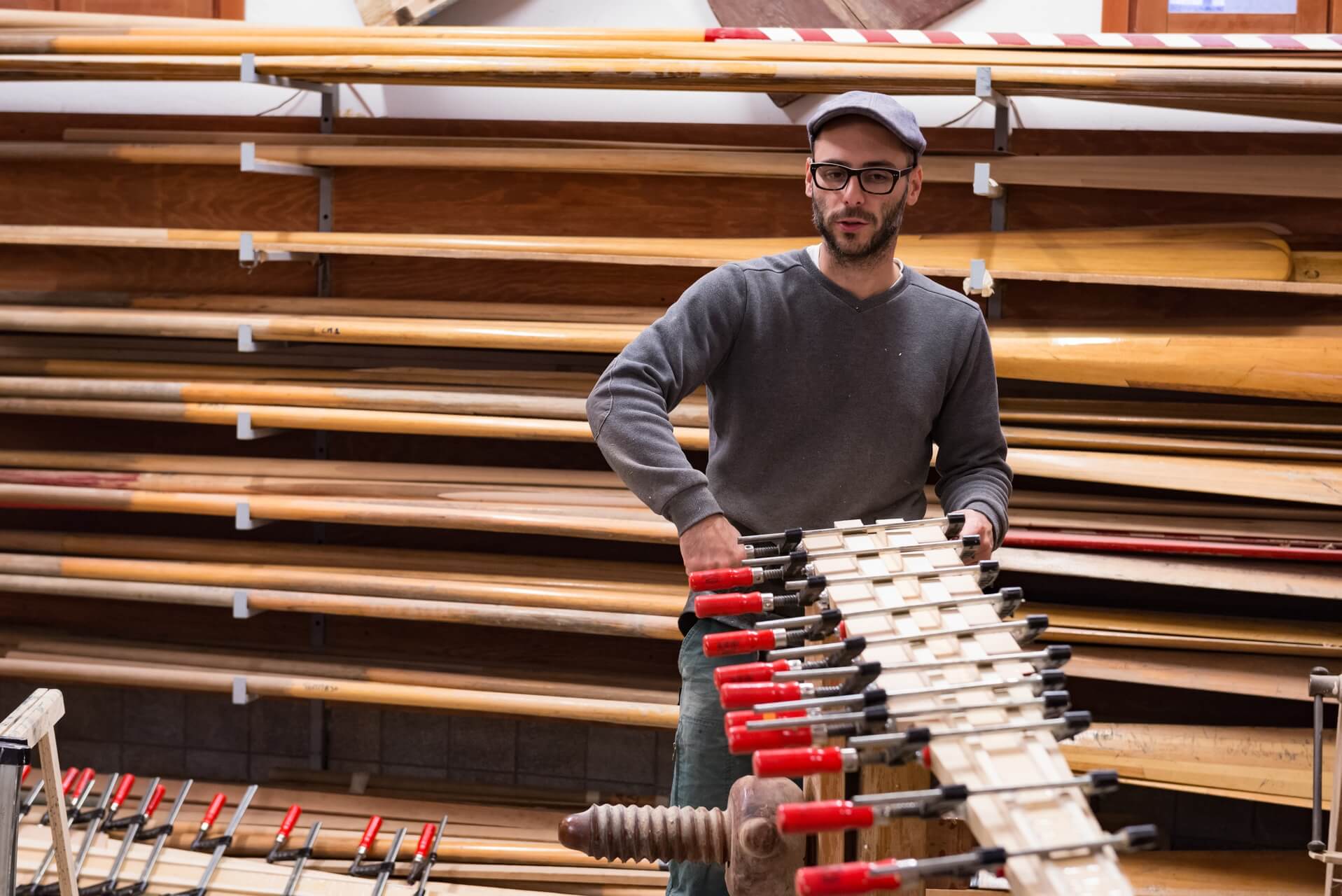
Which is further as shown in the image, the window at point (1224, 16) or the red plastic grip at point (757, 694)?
the window at point (1224, 16)

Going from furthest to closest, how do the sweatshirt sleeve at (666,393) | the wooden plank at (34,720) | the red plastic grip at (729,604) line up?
the sweatshirt sleeve at (666,393) → the wooden plank at (34,720) → the red plastic grip at (729,604)

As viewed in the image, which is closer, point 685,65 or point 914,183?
point 914,183

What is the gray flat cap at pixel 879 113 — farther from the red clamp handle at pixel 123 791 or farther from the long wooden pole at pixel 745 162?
the red clamp handle at pixel 123 791

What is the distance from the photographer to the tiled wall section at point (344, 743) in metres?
3.66

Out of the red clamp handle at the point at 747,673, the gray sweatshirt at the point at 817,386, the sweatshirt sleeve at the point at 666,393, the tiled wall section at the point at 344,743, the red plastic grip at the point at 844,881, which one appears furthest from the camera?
the tiled wall section at the point at 344,743

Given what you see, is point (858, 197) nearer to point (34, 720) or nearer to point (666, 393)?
point (666, 393)

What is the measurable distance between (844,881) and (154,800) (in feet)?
9.25

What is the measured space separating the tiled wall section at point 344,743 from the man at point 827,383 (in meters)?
1.55

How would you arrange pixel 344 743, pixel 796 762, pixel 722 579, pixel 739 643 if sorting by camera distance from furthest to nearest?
pixel 344 743 < pixel 722 579 < pixel 739 643 < pixel 796 762

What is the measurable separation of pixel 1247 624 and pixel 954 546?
173 cm

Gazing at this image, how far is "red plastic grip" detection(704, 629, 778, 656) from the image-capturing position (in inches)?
56.4

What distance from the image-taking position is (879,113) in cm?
193

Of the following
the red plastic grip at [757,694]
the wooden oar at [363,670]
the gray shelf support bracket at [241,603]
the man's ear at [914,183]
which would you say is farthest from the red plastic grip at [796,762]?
the gray shelf support bracket at [241,603]

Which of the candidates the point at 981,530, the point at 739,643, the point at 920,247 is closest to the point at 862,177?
the point at 981,530
